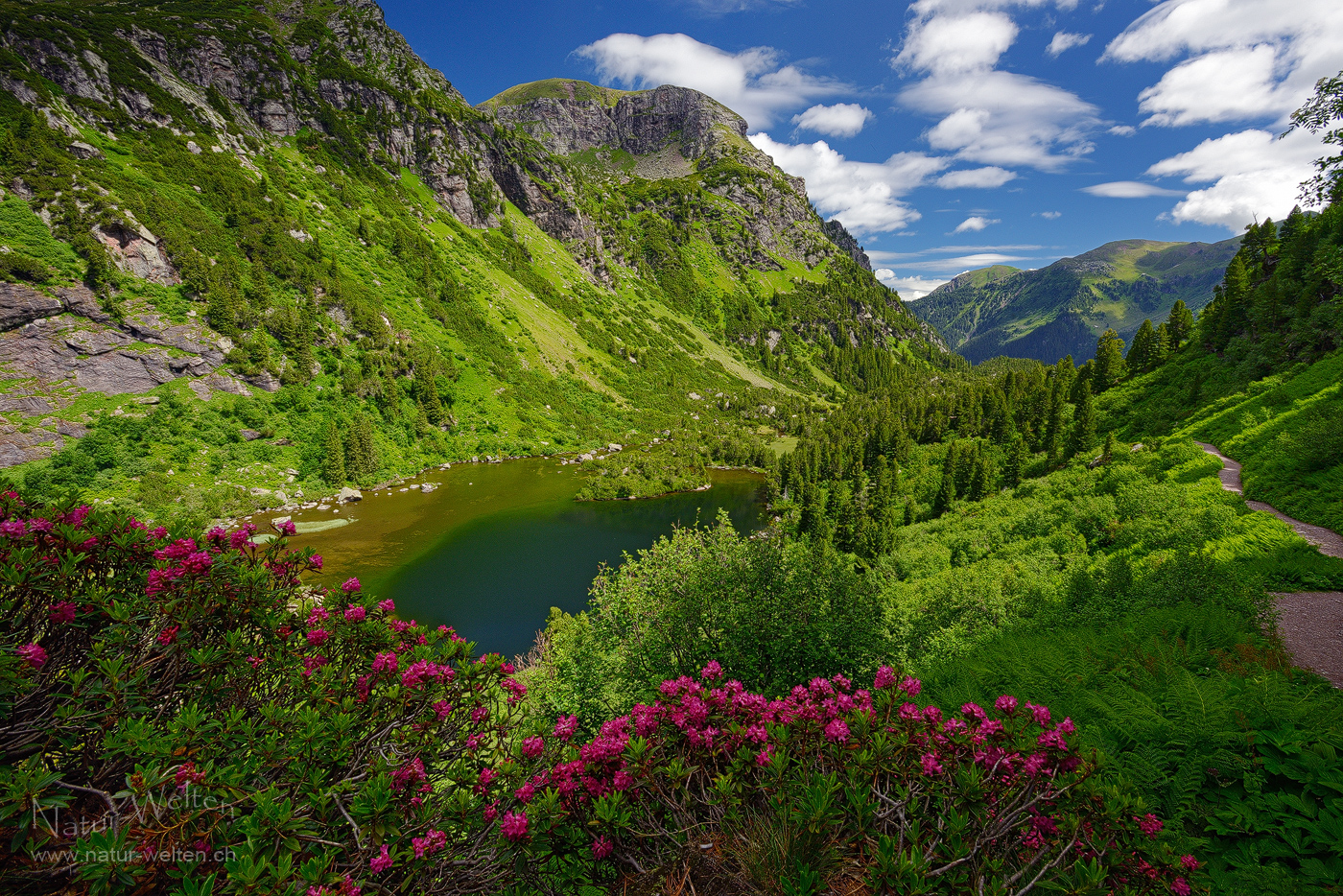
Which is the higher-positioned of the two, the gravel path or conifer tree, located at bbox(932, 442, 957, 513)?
the gravel path

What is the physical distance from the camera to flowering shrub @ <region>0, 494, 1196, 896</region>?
307 centimetres

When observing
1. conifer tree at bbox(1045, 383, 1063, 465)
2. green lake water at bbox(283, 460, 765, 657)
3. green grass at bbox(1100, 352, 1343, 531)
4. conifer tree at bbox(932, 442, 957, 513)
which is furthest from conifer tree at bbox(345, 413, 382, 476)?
conifer tree at bbox(1045, 383, 1063, 465)

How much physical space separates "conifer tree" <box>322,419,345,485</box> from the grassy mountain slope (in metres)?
0.26

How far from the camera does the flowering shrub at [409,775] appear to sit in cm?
307

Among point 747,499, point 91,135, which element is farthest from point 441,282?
point 747,499

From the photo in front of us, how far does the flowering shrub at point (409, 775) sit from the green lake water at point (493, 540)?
19994 millimetres

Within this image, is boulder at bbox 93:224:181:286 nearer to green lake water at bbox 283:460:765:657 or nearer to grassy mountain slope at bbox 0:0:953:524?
grassy mountain slope at bbox 0:0:953:524

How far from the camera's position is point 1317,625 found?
34.6ft

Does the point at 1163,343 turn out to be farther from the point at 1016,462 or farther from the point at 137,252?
the point at 137,252

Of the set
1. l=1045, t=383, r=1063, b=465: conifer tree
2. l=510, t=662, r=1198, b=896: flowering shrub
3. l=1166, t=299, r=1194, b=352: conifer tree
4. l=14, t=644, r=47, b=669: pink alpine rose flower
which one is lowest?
l=1045, t=383, r=1063, b=465: conifer tree

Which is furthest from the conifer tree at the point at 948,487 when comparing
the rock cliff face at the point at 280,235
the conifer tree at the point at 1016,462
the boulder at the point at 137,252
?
the boulder at the point at 137,252

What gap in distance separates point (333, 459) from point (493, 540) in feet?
91.7

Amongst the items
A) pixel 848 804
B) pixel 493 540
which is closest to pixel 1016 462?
pixel 848 804

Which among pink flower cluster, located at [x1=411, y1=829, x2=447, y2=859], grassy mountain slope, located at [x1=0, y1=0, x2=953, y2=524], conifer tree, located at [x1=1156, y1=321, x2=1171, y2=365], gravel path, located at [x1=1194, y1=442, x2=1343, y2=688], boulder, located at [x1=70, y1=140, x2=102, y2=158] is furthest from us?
boulder, located at [x1=70, y1=140, x2=102, y2=158]
